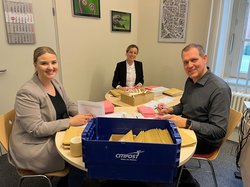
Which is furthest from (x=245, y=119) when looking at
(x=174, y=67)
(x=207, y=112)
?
(x=174, y=67)

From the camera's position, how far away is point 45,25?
8.03 feet

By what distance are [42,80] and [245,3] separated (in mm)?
2672

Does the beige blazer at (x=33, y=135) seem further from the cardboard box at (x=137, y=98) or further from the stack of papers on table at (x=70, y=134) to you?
the cardboard box at (x=137, y=98)

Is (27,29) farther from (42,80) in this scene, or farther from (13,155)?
(13,155)

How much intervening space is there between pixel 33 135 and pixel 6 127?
257 millimetres

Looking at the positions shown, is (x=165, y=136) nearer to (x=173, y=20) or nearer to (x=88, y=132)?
(x=88, y=132)

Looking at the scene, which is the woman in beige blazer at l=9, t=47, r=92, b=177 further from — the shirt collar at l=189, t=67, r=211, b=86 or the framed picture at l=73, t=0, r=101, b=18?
the framed picture at l=73, t=0, r=101, b=18

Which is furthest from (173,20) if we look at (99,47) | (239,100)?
(239,100)

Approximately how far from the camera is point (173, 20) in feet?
10.3

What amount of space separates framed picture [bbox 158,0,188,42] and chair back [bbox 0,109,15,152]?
252 centimetres

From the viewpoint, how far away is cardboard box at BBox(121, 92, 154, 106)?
1968 mm

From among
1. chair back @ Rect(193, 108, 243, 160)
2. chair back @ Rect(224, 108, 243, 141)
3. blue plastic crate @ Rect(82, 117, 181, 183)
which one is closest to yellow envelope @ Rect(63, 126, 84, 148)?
blue plastic crate @ Rect(82, 117, 181, 183)

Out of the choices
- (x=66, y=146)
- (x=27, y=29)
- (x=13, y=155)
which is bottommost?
(x=13, y=155)

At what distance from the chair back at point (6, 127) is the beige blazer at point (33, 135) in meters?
0.04
